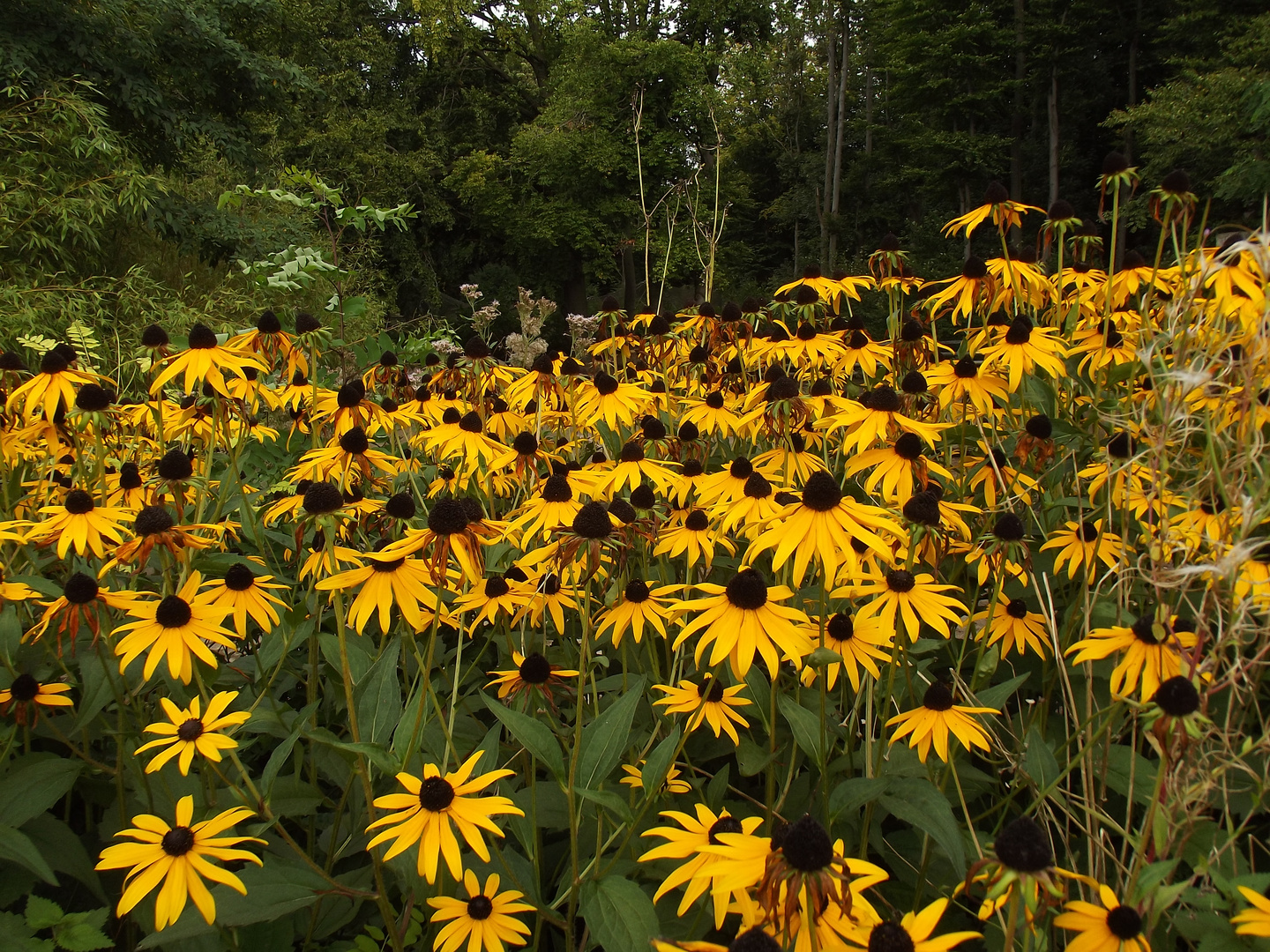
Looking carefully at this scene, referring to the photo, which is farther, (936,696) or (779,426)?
(779,426)

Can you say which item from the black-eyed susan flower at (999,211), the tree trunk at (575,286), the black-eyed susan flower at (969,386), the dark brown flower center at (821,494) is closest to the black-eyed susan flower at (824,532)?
the dark brown flower center at (821,494)

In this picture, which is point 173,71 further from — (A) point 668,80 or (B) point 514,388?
(A) point 668,80

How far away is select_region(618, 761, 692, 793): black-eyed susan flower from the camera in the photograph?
1.22m

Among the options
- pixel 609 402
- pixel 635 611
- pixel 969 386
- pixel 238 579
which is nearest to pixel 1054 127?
pixel 969 386

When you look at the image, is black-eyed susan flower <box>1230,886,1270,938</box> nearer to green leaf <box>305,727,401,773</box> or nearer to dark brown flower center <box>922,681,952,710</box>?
dark brown flower center <box>922,681,952,710</box>

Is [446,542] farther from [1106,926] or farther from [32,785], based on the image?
[1106,926]

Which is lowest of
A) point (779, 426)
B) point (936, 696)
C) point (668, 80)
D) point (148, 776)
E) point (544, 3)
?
point (148, 776)

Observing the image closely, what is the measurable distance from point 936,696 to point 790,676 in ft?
1.38

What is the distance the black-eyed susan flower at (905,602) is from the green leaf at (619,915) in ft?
1.79

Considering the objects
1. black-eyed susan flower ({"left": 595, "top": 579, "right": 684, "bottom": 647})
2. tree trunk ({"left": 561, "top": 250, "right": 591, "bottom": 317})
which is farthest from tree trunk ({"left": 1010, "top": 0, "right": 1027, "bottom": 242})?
black-eyed susan flower ({"left": 595, "top": 579, "right": 684, "bottom": 647})

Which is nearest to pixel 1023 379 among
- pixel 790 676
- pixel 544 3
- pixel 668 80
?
pixel 790 676

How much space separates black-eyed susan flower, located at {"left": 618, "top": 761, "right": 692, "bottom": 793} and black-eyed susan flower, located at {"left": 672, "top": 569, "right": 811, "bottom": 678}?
8.5 inches

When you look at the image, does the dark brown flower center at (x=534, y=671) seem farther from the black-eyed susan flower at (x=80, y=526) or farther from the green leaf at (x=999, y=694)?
the black-eyed susan flower at (x=80, y=526)

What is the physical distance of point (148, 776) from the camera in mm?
1358
